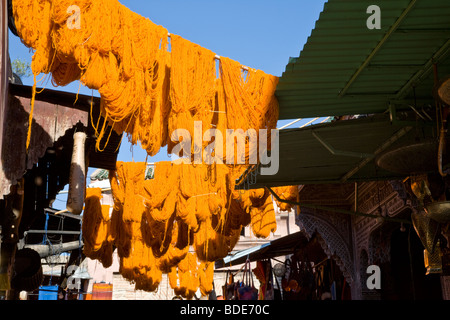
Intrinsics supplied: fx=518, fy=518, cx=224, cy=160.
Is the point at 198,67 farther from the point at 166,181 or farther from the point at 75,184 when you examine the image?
the point at 166,181

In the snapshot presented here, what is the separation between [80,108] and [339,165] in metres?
3.25

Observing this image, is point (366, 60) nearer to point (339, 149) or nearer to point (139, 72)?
point (339, 149)

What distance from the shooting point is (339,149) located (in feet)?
19.5

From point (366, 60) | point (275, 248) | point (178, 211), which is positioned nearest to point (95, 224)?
point (178, 211)

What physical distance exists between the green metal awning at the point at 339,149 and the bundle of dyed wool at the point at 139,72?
57 cm

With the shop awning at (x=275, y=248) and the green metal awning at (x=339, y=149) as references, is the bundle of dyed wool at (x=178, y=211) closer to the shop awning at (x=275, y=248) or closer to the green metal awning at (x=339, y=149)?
the green metal awning at (x=339, y=149)

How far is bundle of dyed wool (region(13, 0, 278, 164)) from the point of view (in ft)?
15.2

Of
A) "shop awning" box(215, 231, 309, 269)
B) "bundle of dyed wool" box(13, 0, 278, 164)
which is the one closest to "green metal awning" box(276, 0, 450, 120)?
"bundle of dyed wool" box(13, 0, 278, 164)

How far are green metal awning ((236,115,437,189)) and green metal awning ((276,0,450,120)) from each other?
0.68 feet

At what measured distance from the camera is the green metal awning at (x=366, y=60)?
3775 mm

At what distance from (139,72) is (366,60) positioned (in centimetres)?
212

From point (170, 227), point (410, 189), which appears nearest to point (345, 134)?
point (410, 189)

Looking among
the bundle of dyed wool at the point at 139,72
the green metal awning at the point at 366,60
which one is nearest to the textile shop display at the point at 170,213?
the bundle of dyed wool at the point at 139,72

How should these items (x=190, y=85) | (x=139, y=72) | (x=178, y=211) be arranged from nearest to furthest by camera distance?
(x=139, y=72) → (x=190, y=85) → (x=178, y=211)
